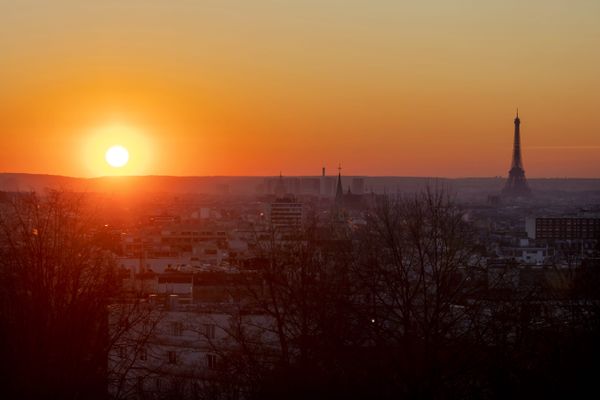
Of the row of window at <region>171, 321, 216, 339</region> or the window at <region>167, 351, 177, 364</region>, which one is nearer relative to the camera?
the window at <region>167, 351, 177, 364</region>

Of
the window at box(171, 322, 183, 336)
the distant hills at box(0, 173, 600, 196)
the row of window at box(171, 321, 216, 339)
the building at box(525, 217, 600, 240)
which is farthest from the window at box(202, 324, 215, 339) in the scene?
the distant hills at box(0, 173, 600, 196)

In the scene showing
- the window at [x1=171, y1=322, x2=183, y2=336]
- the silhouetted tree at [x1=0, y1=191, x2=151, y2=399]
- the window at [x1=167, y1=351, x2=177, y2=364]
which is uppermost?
the silhouetted tree at [x1=0, y1=191, x2=151, y2=399]

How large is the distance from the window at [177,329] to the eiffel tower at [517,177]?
125 m

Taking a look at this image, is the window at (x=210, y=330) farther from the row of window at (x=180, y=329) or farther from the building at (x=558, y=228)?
the building at (x=558, y=228)

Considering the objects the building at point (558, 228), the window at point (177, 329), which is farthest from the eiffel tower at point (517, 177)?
the window at point (177, 329)

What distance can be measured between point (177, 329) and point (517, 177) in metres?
128

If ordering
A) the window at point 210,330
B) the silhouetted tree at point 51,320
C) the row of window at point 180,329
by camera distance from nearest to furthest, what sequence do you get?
1. the silhouetted tree at point 51,320
2. the window at point 210,330
3. the row of window at point 180,329

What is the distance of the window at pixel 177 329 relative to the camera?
18.3 meters

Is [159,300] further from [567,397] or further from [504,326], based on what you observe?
[567,397]

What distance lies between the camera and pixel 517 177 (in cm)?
14262

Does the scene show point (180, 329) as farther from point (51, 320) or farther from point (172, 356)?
point (51, 320)

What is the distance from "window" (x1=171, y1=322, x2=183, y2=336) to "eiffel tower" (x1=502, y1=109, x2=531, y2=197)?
124686mm

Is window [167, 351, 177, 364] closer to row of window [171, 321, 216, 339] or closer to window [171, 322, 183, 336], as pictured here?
row of window [171, 321, 216, 339]

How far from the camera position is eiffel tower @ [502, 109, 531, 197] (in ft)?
463
